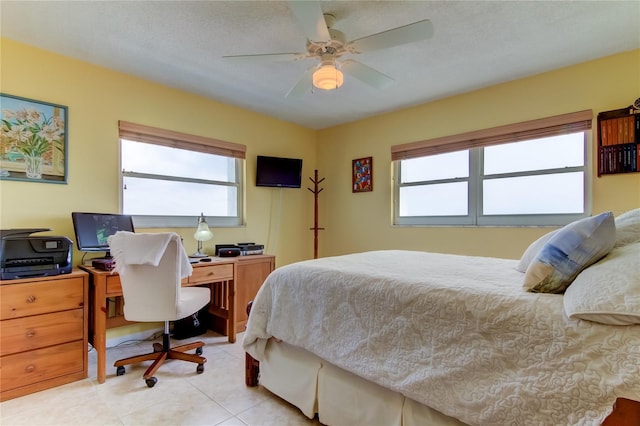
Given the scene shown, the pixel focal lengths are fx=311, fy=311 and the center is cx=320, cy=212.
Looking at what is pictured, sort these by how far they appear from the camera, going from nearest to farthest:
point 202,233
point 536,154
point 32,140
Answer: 1. point 32,140
2. point 536,154
3. point 202,233

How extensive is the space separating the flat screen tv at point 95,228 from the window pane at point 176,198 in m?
0.28

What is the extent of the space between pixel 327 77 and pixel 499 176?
207 cm

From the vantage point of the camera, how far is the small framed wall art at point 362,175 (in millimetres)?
3908

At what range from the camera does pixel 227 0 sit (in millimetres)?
1817

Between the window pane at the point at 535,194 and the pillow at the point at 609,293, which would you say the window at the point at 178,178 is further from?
the pillow at the point at 609,293

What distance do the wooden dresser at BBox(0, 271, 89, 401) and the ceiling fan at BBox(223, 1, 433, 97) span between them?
187cm

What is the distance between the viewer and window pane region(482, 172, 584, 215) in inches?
105

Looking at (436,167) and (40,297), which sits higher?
(436,167)

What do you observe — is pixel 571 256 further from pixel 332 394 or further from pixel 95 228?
pixel 95 228

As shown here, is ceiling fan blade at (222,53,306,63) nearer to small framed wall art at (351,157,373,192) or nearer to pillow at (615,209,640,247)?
pillow at (615,209,640,247)

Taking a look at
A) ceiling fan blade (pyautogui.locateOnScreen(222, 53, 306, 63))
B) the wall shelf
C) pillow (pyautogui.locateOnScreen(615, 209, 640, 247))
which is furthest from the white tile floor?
the wall shelf

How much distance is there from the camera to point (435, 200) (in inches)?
138

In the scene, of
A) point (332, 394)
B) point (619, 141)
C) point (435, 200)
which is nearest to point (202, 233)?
point (332, 394)

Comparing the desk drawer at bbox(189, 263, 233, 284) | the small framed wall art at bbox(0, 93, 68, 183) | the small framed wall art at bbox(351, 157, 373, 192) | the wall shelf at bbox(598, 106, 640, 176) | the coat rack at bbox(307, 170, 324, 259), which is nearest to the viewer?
the small framed wall art at bbox(0, 93, 68, 183)
